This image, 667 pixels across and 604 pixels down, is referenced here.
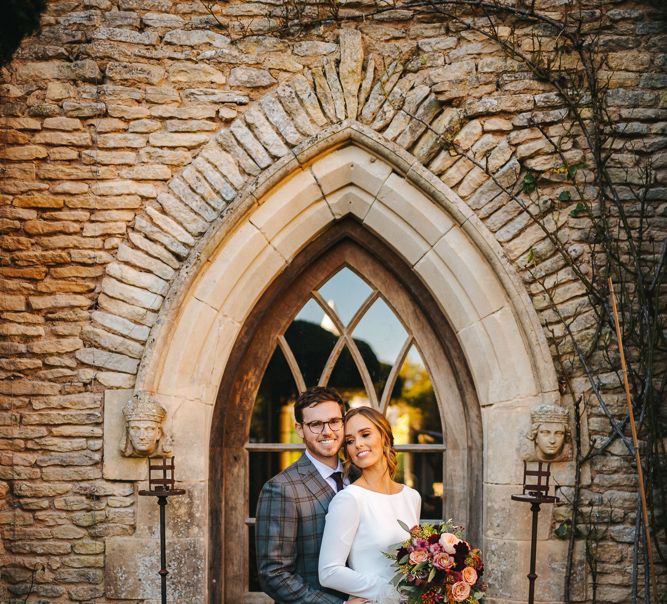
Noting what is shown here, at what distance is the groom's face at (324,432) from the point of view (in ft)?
10.0

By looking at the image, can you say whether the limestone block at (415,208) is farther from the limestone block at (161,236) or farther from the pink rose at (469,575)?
the pink rose at (469,575)

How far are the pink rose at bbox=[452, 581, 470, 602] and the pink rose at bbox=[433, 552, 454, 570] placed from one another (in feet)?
0.29

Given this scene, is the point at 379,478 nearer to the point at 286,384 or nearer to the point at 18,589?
the point at 286,384

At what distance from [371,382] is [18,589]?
6.88ft

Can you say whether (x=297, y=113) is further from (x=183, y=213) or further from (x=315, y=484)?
(x=315, y=484)

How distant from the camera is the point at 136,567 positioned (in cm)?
381

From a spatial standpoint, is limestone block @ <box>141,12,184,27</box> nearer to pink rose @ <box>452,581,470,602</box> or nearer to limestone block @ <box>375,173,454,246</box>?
limestone block @ <box>375,173,454,246</box>

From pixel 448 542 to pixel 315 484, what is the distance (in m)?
0.58

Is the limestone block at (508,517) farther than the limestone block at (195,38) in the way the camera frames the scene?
No

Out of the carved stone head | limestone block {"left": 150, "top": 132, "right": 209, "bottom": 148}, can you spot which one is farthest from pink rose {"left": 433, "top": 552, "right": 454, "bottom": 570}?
limestone block {"left": 150, "top": 132, "right": 209, "bottom": 148}

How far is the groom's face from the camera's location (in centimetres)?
306

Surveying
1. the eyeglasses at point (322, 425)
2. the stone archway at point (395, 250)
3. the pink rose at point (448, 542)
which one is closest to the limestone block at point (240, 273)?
the stone archway at point (395, 250)

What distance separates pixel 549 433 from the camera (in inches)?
146

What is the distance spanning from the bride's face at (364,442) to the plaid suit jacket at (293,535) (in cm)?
19
